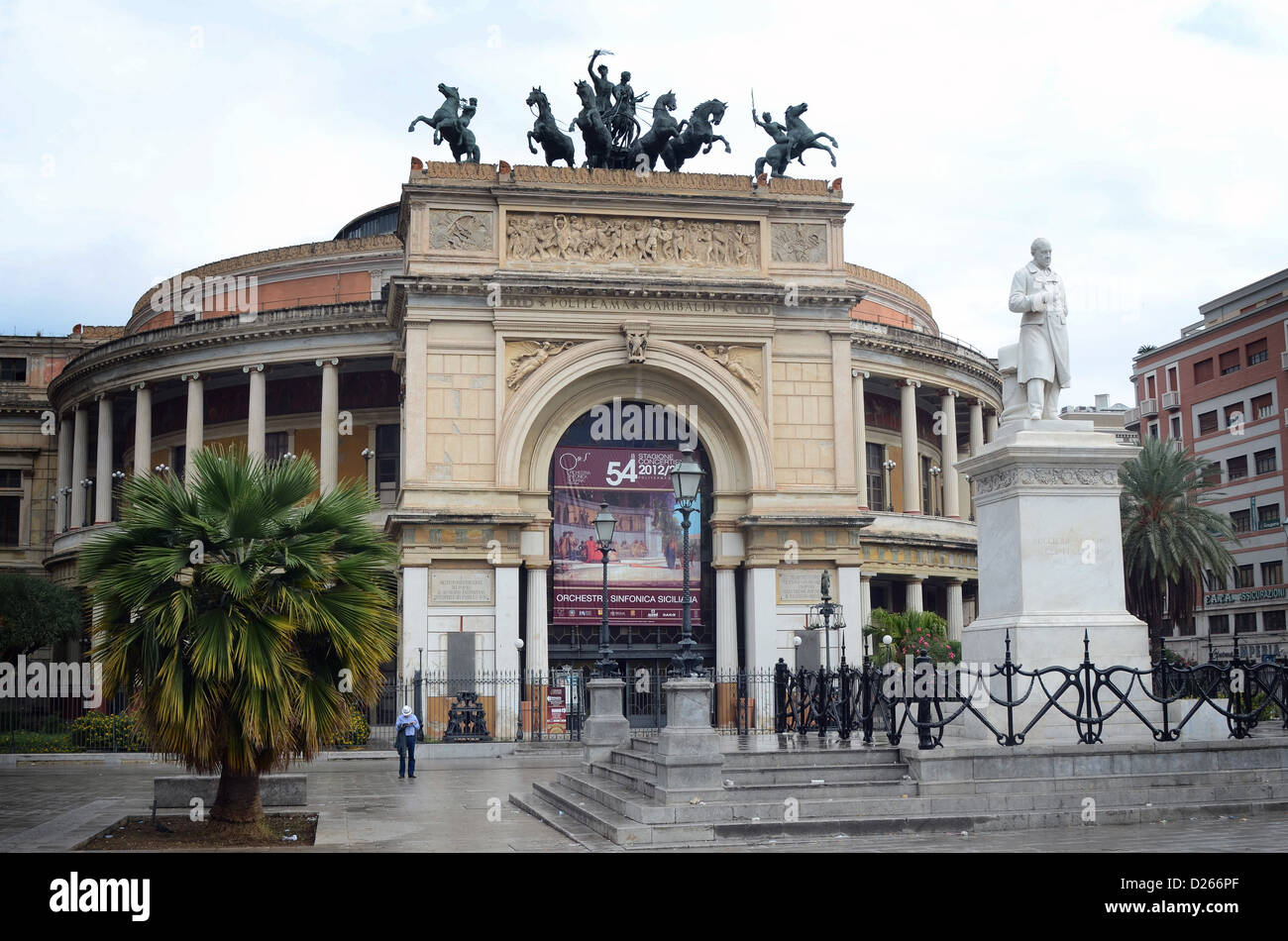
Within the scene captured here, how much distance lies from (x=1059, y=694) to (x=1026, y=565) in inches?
67.1

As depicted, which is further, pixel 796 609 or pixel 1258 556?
pixel 1258 556

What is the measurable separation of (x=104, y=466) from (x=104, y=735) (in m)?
20.0

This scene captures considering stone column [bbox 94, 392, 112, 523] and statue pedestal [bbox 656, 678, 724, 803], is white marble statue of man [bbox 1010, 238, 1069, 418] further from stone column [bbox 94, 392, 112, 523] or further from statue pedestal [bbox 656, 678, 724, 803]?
stone column [bbox 94, 392, 112, 523]

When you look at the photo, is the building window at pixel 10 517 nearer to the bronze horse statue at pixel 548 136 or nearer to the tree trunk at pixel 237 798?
the bronze horse statue at pixel 548 136

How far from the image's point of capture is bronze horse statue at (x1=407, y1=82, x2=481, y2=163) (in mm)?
40312

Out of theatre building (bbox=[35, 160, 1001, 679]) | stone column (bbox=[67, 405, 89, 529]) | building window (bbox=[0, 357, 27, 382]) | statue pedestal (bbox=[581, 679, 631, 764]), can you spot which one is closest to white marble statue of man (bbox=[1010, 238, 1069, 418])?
statue pedestal (bbox=[581, 679, 631, 764])

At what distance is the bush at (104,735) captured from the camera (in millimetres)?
32531

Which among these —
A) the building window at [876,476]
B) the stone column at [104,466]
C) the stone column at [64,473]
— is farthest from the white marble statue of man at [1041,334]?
the stone column at [64,473]

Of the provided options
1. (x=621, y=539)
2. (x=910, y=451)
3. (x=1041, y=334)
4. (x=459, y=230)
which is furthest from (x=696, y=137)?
(x=1041, y=334)

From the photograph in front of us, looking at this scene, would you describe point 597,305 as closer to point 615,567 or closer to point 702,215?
point 702,215

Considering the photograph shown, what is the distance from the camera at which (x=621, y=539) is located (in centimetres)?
Result: 3978

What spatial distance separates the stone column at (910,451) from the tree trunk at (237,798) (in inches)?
1530
